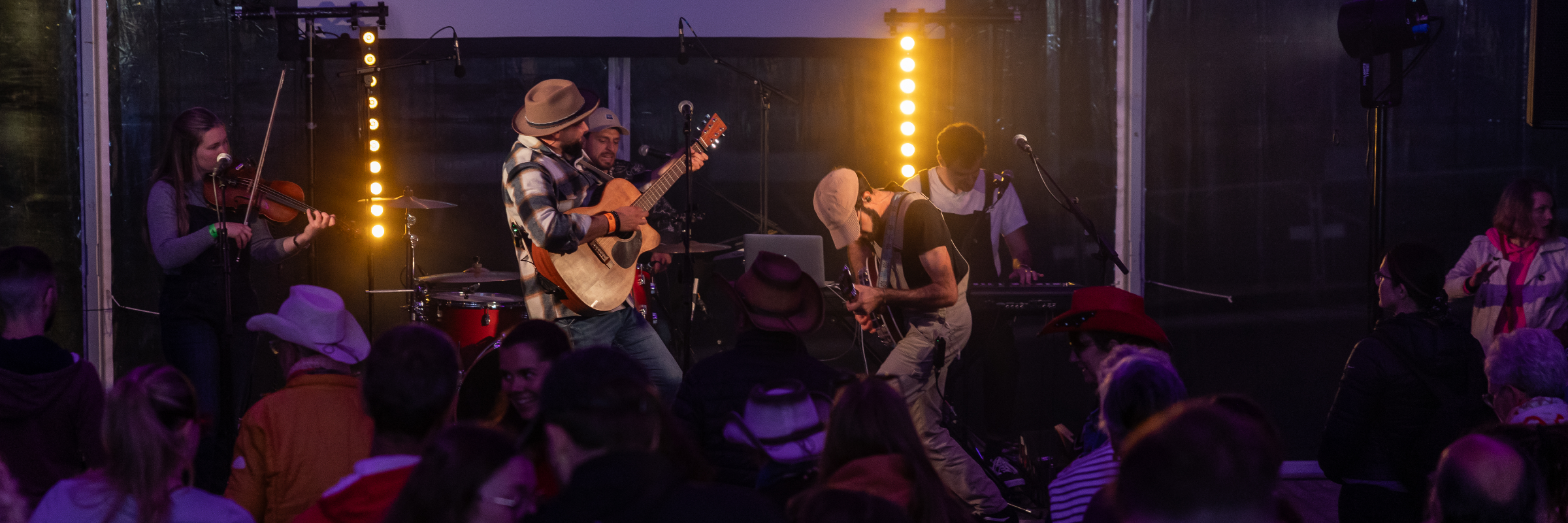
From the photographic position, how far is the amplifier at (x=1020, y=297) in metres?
5.76

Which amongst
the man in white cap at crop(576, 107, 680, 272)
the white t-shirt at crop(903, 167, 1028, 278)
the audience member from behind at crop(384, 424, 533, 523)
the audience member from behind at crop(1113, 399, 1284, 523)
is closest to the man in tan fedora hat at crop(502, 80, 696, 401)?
the man in white cap at crop(576, 107, 680, 272)

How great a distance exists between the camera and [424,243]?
718 cm

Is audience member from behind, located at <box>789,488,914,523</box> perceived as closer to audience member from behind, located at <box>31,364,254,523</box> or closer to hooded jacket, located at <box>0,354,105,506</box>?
audience member from behind, located at <box>31,364,254,523</box>

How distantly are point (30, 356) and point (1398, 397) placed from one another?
416cm

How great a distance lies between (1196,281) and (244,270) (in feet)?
→ 16.7

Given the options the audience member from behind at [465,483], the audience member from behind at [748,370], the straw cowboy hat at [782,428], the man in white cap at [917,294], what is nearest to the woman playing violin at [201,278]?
the audience member from behind at [748,370]

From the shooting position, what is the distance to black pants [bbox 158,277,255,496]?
466cm

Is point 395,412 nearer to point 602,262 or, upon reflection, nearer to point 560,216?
point 560,216

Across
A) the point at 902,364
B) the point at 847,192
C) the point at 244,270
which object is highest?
the point at 847,192

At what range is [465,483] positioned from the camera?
1866 mm

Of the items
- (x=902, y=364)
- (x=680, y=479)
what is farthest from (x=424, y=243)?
(x=680, y=479)

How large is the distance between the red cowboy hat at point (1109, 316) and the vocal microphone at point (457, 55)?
4091mm

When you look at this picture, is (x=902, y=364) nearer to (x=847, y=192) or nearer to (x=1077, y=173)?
(x=847, y=192)

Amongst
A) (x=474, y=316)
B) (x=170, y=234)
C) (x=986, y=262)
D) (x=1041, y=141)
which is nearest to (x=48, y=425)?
(x=170, y=234)
